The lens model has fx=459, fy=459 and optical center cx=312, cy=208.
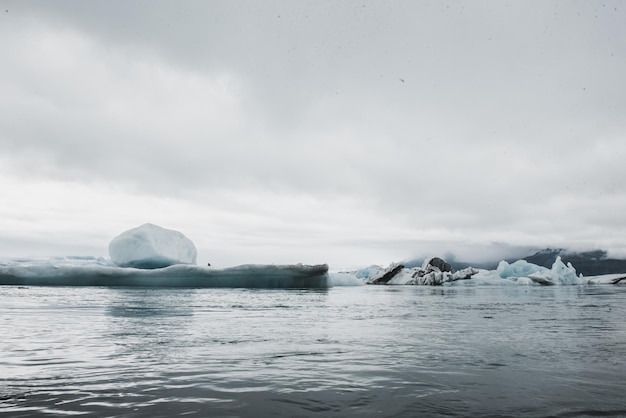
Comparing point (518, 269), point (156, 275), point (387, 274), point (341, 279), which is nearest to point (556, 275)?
point (518, 269)

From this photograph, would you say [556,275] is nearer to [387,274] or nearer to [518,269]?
[518,269]

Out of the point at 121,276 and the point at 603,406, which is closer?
the point at 603,406

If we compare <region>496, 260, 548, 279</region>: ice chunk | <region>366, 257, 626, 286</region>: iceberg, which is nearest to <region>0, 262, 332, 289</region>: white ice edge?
<region>366, 257, 626, 286</region>: iceberg

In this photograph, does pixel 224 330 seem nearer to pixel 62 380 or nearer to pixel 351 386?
pixel 62 380

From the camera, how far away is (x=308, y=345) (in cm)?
648

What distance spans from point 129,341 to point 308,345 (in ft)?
8.50

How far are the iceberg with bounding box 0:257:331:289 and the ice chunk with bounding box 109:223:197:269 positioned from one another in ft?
9.88

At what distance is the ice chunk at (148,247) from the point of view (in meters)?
39.9

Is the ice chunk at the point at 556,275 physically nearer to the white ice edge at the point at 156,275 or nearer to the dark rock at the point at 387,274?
the dark rock at the point at 387,274

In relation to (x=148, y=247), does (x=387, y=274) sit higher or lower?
lower

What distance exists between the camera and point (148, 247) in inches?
1571

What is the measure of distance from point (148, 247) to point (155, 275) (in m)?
5.92

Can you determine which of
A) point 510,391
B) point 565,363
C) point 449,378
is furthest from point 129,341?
point 565,363

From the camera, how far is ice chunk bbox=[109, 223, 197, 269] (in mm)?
39938
